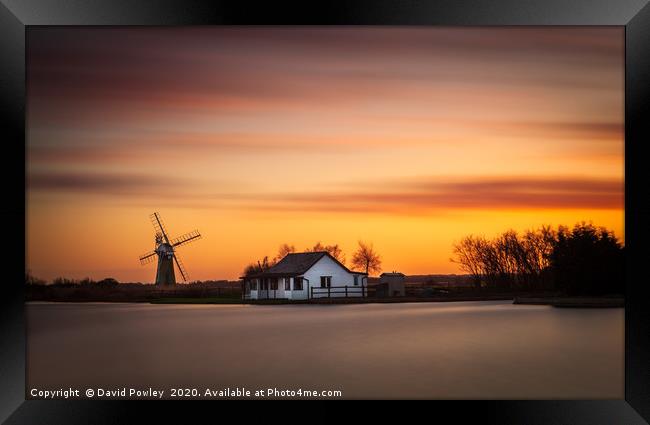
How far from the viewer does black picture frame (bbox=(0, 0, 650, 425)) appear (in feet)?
15.3

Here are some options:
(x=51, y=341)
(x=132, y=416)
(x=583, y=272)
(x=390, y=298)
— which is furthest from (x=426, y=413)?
(x=390, y=298)

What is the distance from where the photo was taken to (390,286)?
21.6m

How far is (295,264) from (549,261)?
1299 cm

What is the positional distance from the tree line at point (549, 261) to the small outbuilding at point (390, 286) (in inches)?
361

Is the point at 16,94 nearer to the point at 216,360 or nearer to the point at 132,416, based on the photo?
the point at 132,416

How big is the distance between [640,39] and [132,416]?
13.9 feet

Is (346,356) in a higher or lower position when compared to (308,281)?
lower

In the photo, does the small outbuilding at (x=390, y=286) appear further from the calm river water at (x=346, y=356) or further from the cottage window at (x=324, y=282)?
the calm river water at (x=346, y=356)

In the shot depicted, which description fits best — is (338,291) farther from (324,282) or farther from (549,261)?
(549,261)

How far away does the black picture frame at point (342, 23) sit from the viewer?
4668 millimetres

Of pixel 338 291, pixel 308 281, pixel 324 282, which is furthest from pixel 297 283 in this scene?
pixel 338 291

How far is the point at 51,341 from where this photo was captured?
8.14 metres

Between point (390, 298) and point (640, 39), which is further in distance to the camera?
point (390, 298)

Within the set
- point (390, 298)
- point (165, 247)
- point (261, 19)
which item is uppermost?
point (261, 19)
